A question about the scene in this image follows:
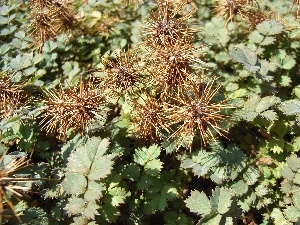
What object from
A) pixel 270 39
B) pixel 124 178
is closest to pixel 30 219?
pixel 124 178

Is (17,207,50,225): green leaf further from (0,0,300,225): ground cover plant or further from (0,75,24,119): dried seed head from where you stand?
(0,75,24,119): dried seed head

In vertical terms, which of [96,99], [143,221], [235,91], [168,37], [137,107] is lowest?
[143,221]

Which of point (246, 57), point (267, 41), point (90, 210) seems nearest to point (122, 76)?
point (90, 210)

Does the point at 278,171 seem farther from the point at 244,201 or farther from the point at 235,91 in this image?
the point at 235,91

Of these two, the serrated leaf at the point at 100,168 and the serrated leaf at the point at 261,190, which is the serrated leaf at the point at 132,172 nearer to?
the serrated leaf at the point at 100,168

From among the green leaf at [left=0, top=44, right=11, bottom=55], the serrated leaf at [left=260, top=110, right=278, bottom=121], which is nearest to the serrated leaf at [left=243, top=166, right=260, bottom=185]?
the serrated leaf at [left=260, top=110, right=278, bottom=121]

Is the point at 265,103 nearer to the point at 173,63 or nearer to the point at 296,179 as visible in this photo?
the point at 296,179

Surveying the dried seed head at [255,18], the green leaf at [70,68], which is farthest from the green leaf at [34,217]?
the dried seed head at [255,18]
